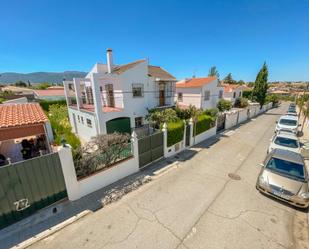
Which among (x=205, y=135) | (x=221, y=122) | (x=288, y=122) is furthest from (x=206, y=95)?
(x=205, y=135)

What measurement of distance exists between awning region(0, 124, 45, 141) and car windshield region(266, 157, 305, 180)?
10.6m

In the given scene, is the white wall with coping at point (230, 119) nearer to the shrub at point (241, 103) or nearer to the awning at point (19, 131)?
the shrub at point (241, 103)

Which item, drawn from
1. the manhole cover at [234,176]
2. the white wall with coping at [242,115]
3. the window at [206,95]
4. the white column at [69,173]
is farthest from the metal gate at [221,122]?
the white column at [69,173]

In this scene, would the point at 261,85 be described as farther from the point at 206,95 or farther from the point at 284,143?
the point at 284,143

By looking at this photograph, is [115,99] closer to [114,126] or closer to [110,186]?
[114,126]

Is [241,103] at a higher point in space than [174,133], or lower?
lower

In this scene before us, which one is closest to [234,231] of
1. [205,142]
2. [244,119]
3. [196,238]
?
[196,238]

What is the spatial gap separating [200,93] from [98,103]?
14922mm

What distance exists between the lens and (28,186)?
5078 mm

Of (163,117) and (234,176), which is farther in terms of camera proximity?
(163,117)

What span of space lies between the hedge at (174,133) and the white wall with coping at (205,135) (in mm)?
Result: 2432

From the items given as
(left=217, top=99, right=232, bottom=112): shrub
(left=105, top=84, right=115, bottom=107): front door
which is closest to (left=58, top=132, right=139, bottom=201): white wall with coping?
(left=105, top=84, right=115, bottom=107): front door

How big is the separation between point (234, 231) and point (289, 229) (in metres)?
1.91

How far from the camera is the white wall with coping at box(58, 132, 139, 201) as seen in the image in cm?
564
